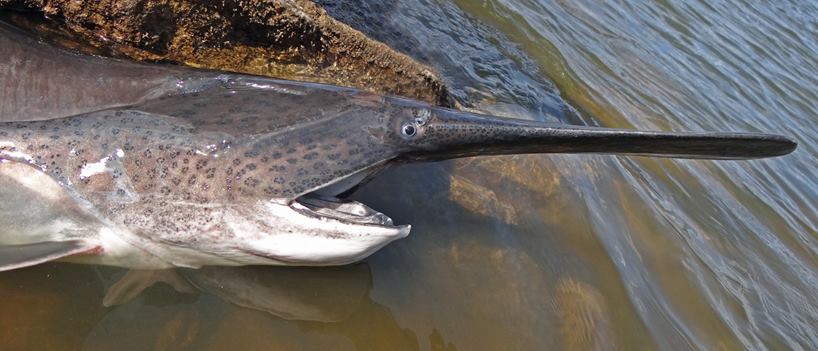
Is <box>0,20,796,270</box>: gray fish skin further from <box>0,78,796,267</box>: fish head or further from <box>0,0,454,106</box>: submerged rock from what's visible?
<box>0,0,454,106</box>: submerged rock

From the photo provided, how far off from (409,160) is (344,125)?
29 centimetres

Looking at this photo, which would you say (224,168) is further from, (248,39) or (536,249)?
(536,249)

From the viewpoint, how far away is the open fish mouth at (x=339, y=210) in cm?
242

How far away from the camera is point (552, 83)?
542 cm

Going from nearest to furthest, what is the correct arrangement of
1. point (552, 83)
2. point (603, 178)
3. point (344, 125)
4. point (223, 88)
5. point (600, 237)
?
point (344, 125) < point (223, 88) < point (600, 237) < point (603, 178) < point (552, 83)

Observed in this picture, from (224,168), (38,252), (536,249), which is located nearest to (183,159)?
(224,168)

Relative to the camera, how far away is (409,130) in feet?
8.23

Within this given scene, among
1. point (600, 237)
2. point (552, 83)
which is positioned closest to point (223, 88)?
point (600, 237)

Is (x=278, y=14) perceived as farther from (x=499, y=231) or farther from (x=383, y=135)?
(x=499, y=231)

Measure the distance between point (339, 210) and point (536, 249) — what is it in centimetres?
118

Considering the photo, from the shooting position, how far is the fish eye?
8.22ft

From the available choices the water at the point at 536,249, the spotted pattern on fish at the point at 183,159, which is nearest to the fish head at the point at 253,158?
the spotted pattern on fish at the point at 183,159

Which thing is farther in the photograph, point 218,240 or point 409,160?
point 409,160

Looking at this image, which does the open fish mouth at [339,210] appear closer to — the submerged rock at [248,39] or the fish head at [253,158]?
the fish head at [253,158]
